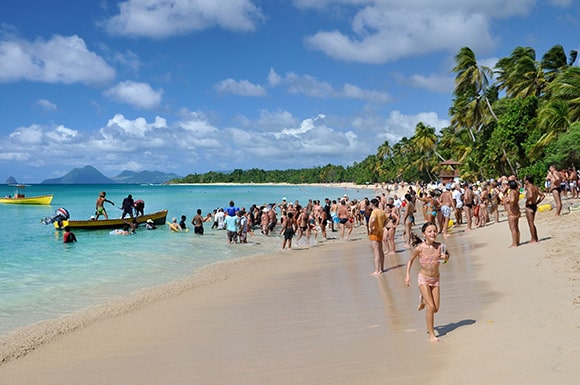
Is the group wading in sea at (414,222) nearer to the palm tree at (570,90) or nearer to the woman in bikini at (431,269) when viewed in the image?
the woman in bikini at (431,269)

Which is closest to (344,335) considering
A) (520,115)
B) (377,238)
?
(377,238)

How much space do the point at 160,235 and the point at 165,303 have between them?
13513 mm

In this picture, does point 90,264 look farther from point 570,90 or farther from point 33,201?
point 33,201

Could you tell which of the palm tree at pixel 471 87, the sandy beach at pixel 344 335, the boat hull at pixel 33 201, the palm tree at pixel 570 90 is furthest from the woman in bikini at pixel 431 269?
the boat hull at pixel 33 201

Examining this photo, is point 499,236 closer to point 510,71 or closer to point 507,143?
point 507,143

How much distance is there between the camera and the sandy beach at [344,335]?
4527 millimetres

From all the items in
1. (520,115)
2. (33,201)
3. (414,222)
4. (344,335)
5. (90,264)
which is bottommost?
(90,264)

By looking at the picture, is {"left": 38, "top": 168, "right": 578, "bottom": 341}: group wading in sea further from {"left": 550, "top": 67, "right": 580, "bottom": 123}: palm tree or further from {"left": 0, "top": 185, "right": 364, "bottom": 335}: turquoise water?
{"left": 550, "top": 67, "right": 580, "bottom": 123}: palm tree

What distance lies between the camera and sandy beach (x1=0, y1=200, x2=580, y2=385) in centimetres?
453

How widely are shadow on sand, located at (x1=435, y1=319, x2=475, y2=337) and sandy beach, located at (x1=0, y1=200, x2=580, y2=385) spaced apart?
12mm

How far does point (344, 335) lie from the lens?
5871 millimetres

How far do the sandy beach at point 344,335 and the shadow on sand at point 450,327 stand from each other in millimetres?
12

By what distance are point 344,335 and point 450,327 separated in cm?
130

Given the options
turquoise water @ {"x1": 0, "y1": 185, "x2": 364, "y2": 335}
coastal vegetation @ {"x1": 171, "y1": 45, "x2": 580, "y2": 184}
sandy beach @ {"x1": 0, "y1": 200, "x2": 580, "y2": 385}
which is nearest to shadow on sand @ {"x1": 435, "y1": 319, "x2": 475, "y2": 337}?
sandy beach @ {"x1": 0, "y1": 200, "x2": 580, "y2": 385}
